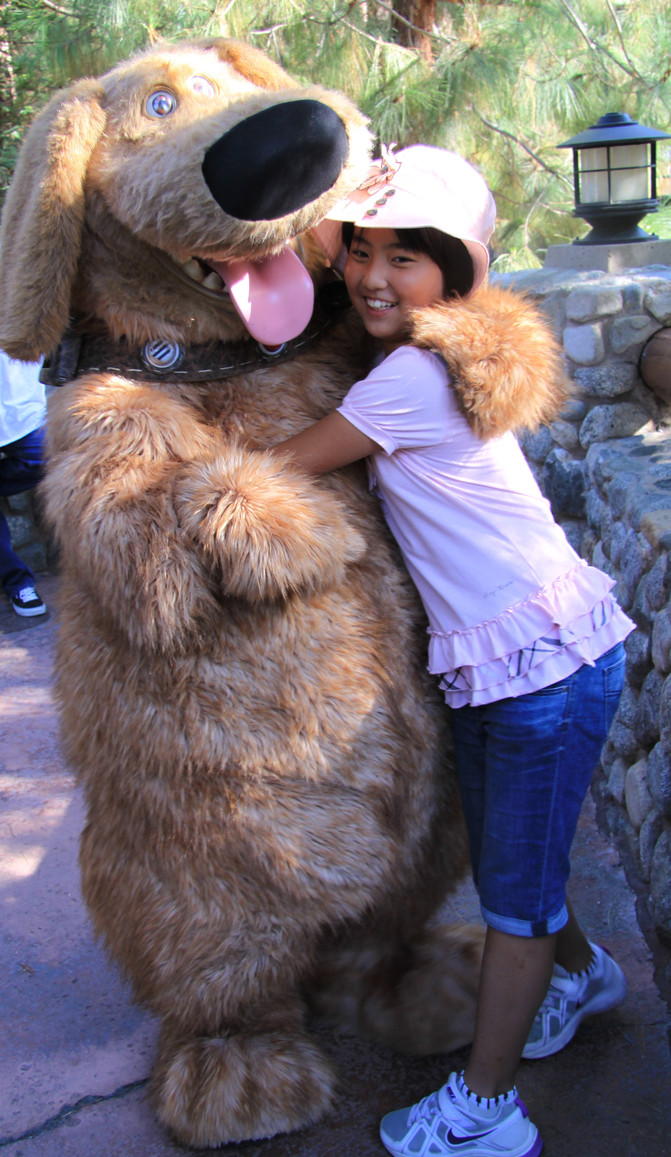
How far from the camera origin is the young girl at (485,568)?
145 centimetres

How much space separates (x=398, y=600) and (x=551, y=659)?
0.28 m

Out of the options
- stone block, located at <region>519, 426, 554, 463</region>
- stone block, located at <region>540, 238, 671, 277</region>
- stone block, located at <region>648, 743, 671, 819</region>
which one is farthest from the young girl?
stone block, located at <region>540, 238, 671, 277</region>

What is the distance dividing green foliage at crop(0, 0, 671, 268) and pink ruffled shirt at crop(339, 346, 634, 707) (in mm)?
3433

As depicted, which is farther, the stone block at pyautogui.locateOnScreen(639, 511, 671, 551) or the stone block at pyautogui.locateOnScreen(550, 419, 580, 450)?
the stone block at pyautogui.locateOnScreen(550, 419, 580, 450)

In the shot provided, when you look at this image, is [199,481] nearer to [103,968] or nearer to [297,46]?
[103,968]

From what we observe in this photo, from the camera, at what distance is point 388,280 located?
1.54m

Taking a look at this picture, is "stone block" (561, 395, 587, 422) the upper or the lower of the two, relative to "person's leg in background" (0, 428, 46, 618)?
upper

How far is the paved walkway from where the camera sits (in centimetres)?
163

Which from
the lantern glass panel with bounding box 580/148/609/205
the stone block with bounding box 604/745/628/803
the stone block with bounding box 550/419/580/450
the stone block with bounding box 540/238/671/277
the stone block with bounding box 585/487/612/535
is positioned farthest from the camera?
the lantern glass panel with bounding box 580/148/609/205

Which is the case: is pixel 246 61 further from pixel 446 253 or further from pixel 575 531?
pixel 575 531

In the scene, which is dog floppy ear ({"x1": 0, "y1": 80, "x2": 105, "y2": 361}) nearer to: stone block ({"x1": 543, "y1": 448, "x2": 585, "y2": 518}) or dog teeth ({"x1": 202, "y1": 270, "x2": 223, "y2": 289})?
dog teeth ({"x1": 202, "y1": 270, "x2": 223, "y2": 289})

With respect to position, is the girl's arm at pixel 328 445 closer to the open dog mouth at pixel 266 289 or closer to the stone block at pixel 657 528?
the open dog mouth at pixel 266 289

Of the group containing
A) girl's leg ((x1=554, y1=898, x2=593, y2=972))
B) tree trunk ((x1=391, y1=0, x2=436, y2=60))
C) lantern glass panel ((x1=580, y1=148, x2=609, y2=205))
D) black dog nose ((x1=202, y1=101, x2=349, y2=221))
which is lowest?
girl's leg ((x1=554, y1=898, x2=593, y2=972))

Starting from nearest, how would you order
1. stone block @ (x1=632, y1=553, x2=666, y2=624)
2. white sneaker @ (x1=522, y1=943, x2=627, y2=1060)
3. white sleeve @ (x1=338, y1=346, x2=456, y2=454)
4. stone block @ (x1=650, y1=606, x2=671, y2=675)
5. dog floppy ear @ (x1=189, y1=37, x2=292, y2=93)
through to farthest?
white sleeve @ (x1=338, y1=346, x2=456, y2=454), dog floppy ear @ (x1=189, y1=37, x2=292, y2=93), white sneaker @ (x1=522, y1=943, x2=627, y2=1060), stone block @ (x1=650, y1=606, x2=671, y2=675), stone block @ (x1=632, y1=553, x2=666, y2=624)
